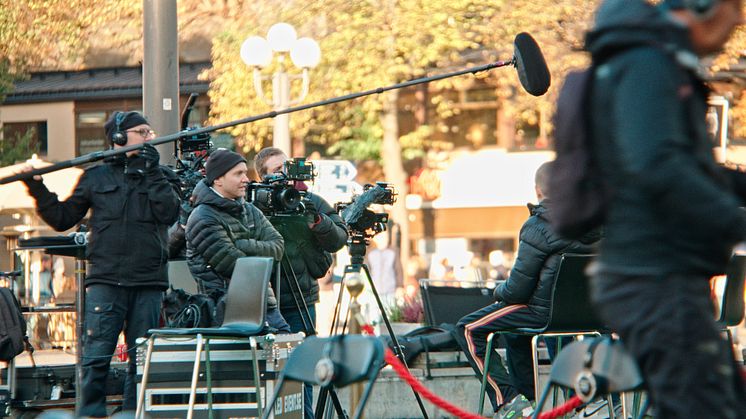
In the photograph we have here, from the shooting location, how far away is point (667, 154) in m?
3.85

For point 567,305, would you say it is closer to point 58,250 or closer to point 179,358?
point 179,358

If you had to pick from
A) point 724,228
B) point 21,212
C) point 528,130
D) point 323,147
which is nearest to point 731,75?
point 528,130

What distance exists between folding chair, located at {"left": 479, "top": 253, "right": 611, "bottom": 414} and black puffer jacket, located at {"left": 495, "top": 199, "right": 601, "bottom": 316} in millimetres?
291

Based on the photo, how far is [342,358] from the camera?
17.9 feet

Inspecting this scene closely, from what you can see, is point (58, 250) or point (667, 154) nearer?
point (667, 154)

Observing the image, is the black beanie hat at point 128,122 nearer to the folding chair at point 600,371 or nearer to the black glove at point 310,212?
the black glove at point 310,212

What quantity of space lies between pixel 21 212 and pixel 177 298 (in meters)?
16.6

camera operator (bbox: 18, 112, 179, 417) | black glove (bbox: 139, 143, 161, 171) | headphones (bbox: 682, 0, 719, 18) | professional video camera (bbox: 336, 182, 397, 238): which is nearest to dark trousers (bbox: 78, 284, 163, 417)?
camera operator (bbox: 18, 112, 179, 417)

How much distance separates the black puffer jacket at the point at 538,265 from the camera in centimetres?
888

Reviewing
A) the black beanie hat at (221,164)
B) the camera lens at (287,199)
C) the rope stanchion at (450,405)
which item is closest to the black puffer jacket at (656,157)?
the rope stanchion at (450,405)

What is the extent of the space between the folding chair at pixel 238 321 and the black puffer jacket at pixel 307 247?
1.21m

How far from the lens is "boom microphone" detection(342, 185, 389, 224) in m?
9.55

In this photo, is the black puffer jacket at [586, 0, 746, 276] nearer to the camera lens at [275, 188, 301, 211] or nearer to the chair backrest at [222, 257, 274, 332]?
the chair backrest at [222, 257, 274, 332]

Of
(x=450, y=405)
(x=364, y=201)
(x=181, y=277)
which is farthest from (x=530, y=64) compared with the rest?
(x=181, y=277)
